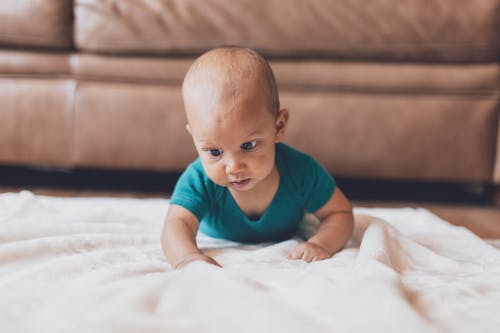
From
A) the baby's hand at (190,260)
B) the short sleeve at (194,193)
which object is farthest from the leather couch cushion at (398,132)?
the baby's hand at (190,260)

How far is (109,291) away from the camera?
570 millimetres

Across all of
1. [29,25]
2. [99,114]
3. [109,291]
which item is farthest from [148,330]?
[29,25]

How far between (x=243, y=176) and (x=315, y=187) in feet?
0.54

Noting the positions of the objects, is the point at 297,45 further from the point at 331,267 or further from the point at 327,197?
the point at 331,267

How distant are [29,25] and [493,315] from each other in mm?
1159

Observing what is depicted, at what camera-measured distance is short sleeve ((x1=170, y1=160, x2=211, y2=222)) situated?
2.67ft

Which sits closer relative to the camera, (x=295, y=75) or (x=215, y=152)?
(x=215, y=152)

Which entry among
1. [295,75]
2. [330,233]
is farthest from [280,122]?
[295,75]

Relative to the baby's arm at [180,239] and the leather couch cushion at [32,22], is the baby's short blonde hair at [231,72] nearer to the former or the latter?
the baby's arm at [180,239]

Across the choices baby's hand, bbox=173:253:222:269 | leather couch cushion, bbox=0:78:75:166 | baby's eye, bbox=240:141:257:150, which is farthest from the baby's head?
leather couch cushion, bbox=0:78:75:166

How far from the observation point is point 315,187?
0.87 metres

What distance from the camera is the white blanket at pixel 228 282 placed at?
1.63 ft

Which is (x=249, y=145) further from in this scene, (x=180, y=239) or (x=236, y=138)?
(x=180, y=239)

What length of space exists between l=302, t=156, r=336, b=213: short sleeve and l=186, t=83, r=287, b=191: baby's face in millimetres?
113
